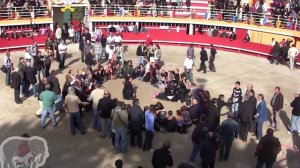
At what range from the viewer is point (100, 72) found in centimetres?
A: 1995

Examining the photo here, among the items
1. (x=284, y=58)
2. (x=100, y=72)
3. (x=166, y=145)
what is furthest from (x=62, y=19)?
(x=166, y=145)

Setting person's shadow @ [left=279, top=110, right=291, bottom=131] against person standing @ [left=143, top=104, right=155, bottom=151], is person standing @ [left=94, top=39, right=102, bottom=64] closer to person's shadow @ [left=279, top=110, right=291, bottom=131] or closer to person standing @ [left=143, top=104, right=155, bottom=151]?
person standing @ [left=143, top=104, right=155, bottom=151]

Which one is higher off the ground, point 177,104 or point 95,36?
point 95,36

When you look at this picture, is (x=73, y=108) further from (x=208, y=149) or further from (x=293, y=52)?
(x=293, y=52)

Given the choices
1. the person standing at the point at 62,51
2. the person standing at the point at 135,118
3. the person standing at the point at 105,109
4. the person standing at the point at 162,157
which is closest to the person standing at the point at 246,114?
the person standing at the point at 135,118

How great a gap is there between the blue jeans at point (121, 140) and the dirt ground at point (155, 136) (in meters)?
0.24

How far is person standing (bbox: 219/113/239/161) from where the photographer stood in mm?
13477

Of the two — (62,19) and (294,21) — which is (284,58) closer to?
(294,21)

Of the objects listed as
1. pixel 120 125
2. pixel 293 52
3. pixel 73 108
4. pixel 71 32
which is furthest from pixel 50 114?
pixel 293 52

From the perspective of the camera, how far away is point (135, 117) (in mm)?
14078

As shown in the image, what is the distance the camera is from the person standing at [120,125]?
541 inches

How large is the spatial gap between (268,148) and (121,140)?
4549 mm

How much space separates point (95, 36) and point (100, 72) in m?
5.56

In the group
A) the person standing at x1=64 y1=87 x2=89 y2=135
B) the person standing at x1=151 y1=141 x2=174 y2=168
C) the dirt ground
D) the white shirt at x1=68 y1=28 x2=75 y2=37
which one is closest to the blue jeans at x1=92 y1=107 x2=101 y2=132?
the dirt ground
